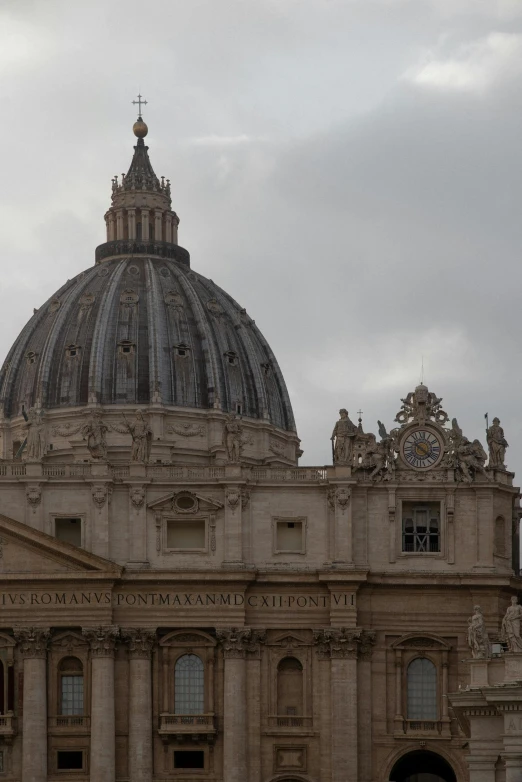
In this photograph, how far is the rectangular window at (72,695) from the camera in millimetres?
118188

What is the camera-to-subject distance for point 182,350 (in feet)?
518

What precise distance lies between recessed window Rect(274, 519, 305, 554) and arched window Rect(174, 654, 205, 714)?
22.6 feet

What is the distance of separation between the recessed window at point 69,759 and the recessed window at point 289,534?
45.5ft

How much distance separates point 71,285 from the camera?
163375 mm

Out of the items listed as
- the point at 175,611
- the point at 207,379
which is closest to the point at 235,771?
the point at 175,611

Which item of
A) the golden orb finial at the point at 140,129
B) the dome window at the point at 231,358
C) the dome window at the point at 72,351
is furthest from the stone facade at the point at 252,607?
the golden orb finial at the point at 140,129

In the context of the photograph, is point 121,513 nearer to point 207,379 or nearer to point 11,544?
point 11,544

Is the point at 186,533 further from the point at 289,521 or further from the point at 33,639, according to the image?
the point at 33,639

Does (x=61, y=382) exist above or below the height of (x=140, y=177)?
below

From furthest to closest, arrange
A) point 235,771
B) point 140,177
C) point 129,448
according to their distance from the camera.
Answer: point 140,177 → point 129,448 → point 235,771

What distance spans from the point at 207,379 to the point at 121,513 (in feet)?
125

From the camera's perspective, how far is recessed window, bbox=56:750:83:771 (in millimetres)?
117250

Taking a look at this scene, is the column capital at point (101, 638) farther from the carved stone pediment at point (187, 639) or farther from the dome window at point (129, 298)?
the dome window at point (129, 298)

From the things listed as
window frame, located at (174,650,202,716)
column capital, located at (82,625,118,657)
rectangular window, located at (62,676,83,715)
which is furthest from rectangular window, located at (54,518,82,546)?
window frame, located at (174,650,202,716)
